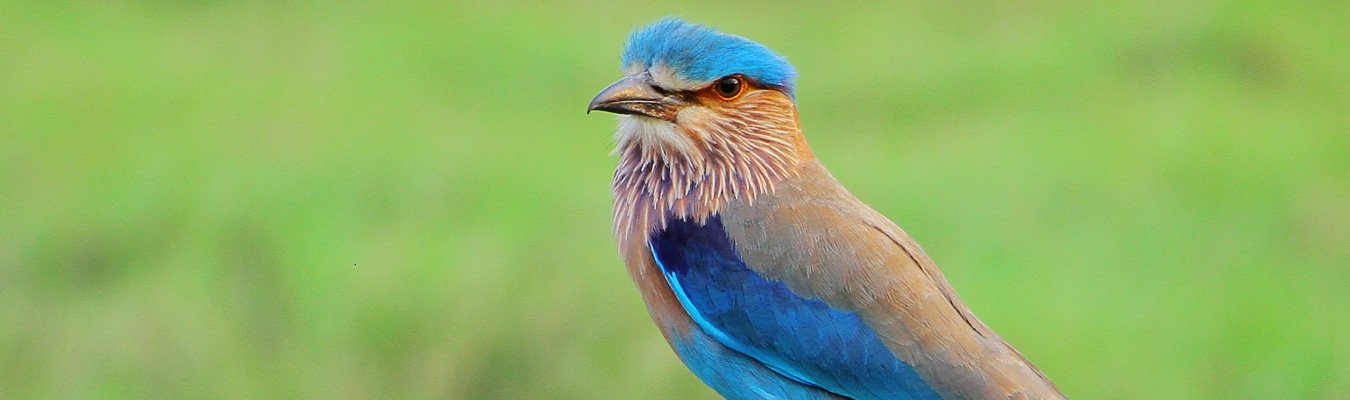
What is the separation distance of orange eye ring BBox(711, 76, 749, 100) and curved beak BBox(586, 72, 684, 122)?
0.08 m

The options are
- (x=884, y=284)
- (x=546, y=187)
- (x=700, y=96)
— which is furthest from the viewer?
(x=546, y=187)

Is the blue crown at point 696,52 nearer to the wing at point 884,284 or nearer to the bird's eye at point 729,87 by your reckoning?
the bird's eye at point 729,87

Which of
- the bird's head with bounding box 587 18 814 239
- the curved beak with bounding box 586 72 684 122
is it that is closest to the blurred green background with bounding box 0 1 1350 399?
the bird's head with bounding box 587 18 814 239

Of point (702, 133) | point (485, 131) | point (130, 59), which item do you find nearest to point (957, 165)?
point (485, 131)

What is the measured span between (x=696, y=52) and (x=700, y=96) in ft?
0.36

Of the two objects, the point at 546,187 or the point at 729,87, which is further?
the point at 546,187

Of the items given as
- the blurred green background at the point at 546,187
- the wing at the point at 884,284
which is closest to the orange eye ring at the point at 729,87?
the wing at the point at 884,284

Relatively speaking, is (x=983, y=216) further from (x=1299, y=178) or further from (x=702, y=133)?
(x=702, y=133)

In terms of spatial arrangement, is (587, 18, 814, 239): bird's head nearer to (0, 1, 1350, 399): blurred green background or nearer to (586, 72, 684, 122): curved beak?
(586, 72, 684, 122): curved beak

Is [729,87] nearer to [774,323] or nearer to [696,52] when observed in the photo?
[696,52]

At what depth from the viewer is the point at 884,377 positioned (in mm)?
2818

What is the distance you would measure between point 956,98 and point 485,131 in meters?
1.66

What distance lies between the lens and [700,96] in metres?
2.93

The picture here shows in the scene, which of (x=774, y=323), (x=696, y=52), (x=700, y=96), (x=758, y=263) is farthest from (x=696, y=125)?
(x=774, y=323)
